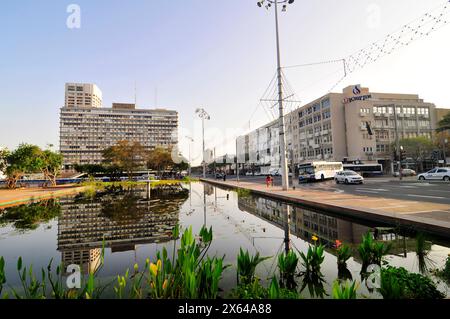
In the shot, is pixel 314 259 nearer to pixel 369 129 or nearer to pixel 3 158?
pixel 3 158

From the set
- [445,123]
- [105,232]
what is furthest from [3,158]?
[445,123]

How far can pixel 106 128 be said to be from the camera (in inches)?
4788

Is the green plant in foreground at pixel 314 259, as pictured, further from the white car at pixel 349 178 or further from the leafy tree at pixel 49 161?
the leafy tree at pixel 49 161

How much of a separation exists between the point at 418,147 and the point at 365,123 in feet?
36.7

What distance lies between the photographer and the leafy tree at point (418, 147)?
4786 centimetres

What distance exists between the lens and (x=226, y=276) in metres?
4.64

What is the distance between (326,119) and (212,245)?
194 ft

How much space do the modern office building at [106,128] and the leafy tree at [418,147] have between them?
97.2 metres

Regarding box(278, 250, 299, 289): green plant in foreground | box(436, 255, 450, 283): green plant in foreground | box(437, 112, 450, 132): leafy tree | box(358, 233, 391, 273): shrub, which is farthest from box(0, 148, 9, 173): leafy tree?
box(437, 112, 450, 132): leafy tree

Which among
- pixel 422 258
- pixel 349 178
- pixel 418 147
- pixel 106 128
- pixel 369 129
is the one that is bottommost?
pixel 422 258

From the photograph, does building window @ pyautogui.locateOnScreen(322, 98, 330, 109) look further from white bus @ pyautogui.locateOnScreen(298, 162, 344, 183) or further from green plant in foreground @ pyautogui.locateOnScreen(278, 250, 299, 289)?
green plant in foreground @ pyautogui.locateOnScreen(278, 250, 299, 289)

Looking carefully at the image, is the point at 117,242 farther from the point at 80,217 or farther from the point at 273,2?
the point at 273,2

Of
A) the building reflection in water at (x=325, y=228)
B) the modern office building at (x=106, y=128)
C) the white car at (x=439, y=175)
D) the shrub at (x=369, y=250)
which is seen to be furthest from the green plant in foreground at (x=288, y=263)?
the modern office building at (x=106, y=128)

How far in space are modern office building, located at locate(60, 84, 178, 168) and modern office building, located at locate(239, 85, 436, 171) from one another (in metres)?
81.9
